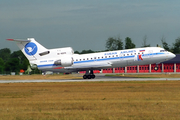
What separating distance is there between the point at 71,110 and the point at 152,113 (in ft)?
14.6

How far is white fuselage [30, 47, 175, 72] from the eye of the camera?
40.0m

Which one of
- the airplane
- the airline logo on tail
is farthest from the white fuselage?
the airline logo on tail

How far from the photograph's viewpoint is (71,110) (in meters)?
14.7

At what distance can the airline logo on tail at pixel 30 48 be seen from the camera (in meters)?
41.4

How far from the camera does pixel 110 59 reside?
135 feet

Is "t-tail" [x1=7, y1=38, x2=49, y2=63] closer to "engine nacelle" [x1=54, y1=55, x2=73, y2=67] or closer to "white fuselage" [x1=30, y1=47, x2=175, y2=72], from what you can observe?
"white fuselage" [x1=30, y1=47, x2=175, y2=72]

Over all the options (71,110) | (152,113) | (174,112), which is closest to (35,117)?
(71,110)

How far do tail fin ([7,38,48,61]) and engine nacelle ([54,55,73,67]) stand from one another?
271cm

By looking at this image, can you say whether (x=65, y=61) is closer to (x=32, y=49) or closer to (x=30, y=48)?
(x=32, y=49)

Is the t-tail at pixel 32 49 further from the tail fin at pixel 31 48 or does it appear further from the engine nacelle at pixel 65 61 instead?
the engine nacelle at pixel 65 61

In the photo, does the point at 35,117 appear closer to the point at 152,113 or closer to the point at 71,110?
the point at 71,110

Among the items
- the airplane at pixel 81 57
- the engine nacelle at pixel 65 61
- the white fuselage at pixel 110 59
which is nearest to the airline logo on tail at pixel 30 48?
the airplane at pixel 81 57

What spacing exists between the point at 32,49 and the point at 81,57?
7916 millimetres

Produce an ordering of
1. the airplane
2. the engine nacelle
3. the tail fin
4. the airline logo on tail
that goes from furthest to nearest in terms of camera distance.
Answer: the engine nacelle, the airline logo on tail, the tail fin, the airplane
